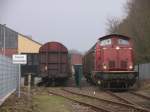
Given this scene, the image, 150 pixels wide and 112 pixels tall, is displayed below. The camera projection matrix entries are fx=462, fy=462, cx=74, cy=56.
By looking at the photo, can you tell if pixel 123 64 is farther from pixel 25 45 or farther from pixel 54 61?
pixel 25 45

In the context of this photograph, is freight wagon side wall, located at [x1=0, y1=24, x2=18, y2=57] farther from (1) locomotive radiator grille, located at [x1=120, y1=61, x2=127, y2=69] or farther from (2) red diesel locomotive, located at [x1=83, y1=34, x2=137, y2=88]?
(1) locomotive radiator grille, located at [x1=120, y1=61, x2=127, y2=69]

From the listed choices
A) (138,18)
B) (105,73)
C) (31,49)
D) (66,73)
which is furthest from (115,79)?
(31,49)

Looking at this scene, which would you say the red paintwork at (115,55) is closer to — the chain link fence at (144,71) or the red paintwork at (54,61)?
the red paintwork at (54,61)

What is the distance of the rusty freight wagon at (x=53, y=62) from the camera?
39.0 metres

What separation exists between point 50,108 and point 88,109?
65.5 inches

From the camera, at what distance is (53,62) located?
1548 inches

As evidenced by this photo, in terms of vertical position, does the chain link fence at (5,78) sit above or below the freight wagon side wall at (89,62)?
below

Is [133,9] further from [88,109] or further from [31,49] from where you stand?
[31,49]

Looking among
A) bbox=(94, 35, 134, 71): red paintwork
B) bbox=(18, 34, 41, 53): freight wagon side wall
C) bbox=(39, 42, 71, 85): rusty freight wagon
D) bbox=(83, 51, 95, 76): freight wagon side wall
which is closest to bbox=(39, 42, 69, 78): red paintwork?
bbox=(39, 42, 71, 85): rusty freight wagon

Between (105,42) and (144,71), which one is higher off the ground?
(105,42)

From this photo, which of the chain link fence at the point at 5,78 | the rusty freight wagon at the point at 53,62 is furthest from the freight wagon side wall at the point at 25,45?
the chain link fence at the point at 5,78

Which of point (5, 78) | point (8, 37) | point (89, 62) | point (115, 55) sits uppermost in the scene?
point (8, 37)

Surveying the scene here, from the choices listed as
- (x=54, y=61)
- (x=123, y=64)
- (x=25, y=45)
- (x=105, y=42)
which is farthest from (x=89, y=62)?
(x=25, y=45)

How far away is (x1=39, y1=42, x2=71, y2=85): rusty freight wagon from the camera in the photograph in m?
39.0
